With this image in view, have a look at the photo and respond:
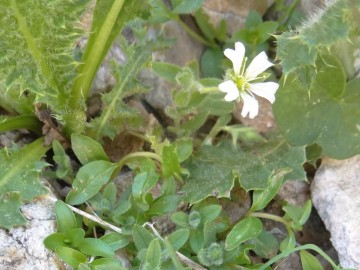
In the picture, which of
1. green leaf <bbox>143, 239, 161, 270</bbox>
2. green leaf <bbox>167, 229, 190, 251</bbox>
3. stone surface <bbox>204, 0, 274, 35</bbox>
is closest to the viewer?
green leaf <bbox>143, 239, 161, 270</bbox>

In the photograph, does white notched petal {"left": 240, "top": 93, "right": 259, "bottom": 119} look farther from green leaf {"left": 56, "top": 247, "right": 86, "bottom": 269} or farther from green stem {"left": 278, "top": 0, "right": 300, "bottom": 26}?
green stem {"left": 278, "top": 0, "right": 300, "bottom": 26}

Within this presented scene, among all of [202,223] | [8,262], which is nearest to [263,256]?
[202,223]

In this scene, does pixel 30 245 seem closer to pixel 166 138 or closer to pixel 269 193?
pixel 166 138

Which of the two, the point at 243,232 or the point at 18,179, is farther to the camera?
the point at 18,179

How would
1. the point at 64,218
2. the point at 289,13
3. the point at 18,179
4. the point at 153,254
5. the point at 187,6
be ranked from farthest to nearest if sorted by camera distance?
the point at 289,13 < the point at 187,6 < the point at 18,179 < the point at 64,218 < the point at 153,254

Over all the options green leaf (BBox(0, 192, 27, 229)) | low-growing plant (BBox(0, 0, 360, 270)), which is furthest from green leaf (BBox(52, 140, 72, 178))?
green leaf (BBox(0, 192, 27, 229))

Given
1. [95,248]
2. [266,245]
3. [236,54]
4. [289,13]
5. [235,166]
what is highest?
[236,54]

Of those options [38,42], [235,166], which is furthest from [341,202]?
[38,42]

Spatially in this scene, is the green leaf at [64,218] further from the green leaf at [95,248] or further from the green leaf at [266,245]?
the green leaf at [266,245]
